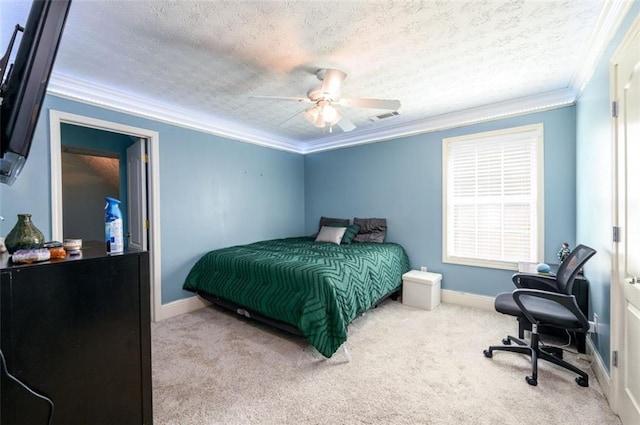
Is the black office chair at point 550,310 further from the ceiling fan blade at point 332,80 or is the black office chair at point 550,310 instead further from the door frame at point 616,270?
the ceiling fan blade at point 332,80

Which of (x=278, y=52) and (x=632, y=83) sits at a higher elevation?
(x=278, y=52)

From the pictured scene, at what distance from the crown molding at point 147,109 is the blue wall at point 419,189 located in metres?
1.31

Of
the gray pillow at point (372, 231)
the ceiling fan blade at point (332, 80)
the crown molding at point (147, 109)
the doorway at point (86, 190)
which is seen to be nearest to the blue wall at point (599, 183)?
the ceiling fan blade at point (332, 80)

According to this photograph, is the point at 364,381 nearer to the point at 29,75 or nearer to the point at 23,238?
the point at 23,238

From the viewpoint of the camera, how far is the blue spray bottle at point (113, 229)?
1272 millimetres

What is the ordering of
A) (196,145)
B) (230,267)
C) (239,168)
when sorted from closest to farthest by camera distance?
1. (230,267)
2. (196,145)
3. (239,168)

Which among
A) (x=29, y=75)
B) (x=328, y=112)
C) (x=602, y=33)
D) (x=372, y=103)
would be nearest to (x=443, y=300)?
(x=372, y=103)

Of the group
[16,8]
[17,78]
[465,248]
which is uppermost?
[16,8]

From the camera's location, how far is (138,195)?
3.29 m

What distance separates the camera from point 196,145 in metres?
3.62

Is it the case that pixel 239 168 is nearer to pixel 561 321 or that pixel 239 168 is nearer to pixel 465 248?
pixel 465 248

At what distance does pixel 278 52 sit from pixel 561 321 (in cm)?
283

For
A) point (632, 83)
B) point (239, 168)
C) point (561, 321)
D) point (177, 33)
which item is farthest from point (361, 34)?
point (239, 168)

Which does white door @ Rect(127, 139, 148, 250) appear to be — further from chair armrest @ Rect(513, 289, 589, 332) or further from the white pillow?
chair armrest @ Rect(513, 289, 589, 332)
